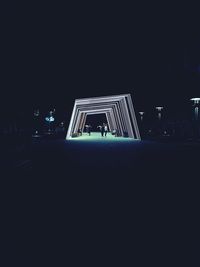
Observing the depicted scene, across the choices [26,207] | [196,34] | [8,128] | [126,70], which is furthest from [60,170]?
[8,128]

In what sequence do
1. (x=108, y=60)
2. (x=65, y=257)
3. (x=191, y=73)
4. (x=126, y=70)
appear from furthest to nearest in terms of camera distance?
(x=191, y=73) < (x=126, y=70) < (x=108, y=60) < (x=65, y=257)

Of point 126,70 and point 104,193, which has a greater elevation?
point 126,70

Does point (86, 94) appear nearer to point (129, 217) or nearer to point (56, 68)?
point (56, 68)

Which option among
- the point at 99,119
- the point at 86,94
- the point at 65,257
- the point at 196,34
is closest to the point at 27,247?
the point at 65,257

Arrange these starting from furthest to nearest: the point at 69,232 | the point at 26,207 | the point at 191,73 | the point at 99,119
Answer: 1. the point at 99,119
2. the point at 191,73
3. the point at 26,207
4. the point at 69,232

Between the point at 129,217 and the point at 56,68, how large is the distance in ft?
65.9

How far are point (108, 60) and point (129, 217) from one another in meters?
18.7

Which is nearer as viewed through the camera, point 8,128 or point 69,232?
point 69,232

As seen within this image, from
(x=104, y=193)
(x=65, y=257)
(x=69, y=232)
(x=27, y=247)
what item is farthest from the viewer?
(x=104, y=193)

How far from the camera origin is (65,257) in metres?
3.58

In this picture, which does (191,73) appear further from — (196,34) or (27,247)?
(27,247)

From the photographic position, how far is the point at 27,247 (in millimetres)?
3869

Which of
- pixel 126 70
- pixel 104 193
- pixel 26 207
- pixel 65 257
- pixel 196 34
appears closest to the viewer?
pixel 65 257

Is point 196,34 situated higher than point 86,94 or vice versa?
point 196,34
